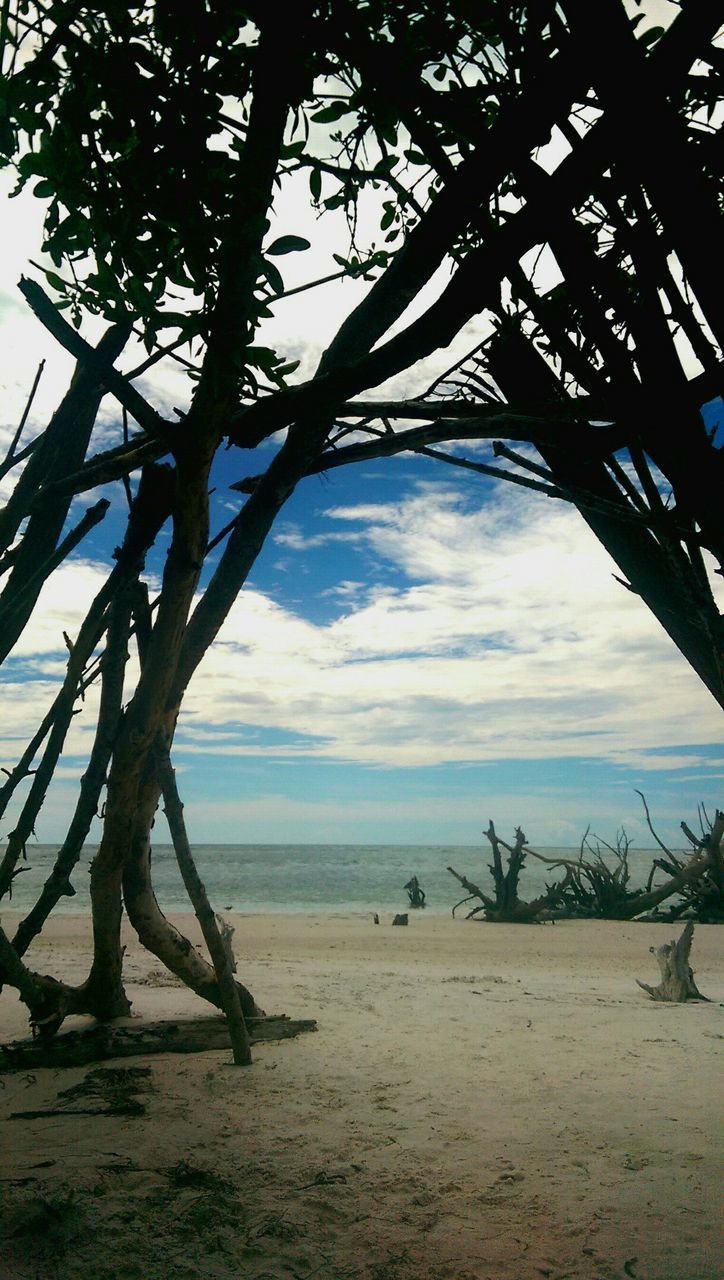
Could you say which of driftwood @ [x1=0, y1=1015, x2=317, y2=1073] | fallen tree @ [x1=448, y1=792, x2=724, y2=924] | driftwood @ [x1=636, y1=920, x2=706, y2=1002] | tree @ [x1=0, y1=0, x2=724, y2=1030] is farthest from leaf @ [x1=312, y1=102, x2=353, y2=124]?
fallen tree @ [x1=448, y1=792, x2=724, y2=924]

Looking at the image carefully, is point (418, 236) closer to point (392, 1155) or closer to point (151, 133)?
point (151, 133)

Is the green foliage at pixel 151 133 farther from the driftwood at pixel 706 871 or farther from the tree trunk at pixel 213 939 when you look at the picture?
the driftwood at pixel 706 871

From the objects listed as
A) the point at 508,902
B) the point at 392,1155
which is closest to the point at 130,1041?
the point at 392,1155

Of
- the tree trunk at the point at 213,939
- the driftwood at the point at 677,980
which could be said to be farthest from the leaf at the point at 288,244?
the driftwood at the point at 677,980

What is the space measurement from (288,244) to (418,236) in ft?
1.45

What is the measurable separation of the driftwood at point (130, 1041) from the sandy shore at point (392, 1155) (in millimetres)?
140

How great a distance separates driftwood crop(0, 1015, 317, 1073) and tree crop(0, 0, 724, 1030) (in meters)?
2.70

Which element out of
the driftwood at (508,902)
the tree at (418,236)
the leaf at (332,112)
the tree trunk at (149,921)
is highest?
the leaf at (332,112)

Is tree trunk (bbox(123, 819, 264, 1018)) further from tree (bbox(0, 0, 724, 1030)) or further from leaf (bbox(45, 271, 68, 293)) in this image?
leaf (bbox(45, 271, 68, 293))

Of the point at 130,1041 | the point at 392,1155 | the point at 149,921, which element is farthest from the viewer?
the point at 130,1041

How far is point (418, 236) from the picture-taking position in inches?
102

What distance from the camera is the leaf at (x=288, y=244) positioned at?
8.11 ft

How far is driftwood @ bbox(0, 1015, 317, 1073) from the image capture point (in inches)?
181

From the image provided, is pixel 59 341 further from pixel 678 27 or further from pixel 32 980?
pixel 32 980
